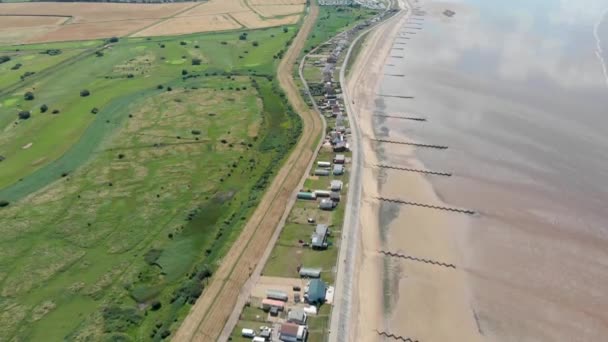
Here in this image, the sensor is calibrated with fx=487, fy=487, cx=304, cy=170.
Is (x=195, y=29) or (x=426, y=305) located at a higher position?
(x=195, y=29)

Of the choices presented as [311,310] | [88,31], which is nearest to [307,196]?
[311,310]

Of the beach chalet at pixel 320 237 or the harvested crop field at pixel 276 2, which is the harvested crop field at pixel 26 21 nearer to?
the harvested crop field at pixel 276 2

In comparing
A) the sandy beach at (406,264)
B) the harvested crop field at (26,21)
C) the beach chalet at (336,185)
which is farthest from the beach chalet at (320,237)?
the harvested crop field at (26,21)

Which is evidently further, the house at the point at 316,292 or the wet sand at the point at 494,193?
the wet sand at the point at 494,193

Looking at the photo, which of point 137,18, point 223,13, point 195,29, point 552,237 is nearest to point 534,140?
point 552,237

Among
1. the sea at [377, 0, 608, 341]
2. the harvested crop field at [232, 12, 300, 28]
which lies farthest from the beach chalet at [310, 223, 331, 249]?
the harvested crop field at [232, 12, 300, 28]

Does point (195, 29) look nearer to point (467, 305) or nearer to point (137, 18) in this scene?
point (137, 18)

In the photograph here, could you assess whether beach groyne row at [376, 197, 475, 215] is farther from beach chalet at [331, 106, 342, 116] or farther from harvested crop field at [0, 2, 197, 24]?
harvested crop field at [0, 2, 197, 24]
